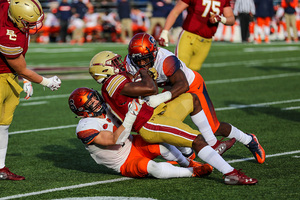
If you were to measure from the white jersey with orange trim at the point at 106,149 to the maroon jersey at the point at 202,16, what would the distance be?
321 cm

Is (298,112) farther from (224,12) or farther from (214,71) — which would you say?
(214,71)

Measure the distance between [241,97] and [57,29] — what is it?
1663 centimetres

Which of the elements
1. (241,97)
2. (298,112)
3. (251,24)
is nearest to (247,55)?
(251,24)

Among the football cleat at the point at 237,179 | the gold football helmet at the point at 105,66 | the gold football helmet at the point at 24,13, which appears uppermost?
the gold football helmet at the point at 24,13

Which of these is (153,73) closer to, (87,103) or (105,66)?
(105,66)

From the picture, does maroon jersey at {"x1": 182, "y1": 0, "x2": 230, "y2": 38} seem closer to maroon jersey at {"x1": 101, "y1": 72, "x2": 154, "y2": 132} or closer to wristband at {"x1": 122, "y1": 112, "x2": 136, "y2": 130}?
maroon jersey at {"x1": 101, "y1": 72, "x2": 154, "y2": 132}

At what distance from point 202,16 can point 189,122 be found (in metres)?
1.51

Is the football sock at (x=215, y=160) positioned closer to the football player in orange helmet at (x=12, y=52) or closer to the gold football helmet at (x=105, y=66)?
the gold football helmet at (x=105, y=66)

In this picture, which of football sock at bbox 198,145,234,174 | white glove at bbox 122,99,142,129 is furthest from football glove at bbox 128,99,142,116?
football sock at bbox 198,145,234,174

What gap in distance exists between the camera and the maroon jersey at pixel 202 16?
8.17 metres

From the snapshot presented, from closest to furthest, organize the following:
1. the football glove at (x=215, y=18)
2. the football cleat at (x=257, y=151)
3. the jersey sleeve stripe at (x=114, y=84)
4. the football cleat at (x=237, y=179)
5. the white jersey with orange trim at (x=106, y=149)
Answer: the football cleat at (x=237, y=179) → the jersey sleeve stripe at (x=114, y=84) → the white jersey with orange trim at (x=106, y=149) → the football cleat at (x=257, y=151) → the football glove at (x=215, y=18)

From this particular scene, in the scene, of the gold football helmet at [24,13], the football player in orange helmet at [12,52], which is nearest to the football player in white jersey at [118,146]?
the football player in orange helmet at [12,52]

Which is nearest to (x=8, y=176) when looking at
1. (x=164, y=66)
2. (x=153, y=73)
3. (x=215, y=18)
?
(x=153, y=73)

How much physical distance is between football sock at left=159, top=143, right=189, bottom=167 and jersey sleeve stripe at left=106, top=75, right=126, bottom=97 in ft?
2.36
